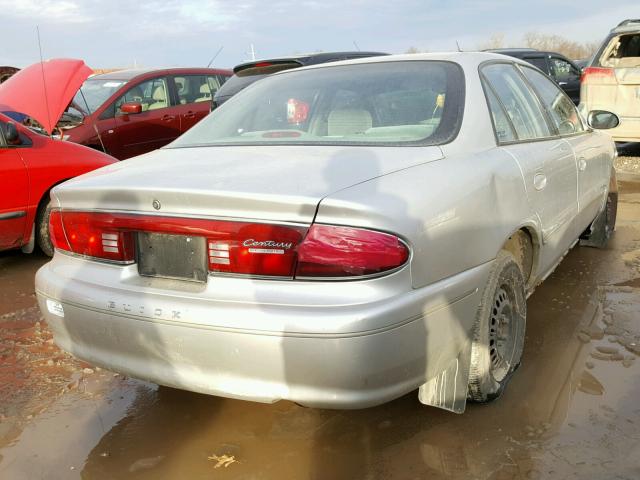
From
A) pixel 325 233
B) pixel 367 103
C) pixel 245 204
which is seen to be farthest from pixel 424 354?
pixel 367 103

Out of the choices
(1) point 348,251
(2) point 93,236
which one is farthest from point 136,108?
(1) point 348,251

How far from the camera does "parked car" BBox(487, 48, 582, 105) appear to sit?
11.2m

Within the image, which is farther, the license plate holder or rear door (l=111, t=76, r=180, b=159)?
rear door (l=111, t=76, r=180, b=159)

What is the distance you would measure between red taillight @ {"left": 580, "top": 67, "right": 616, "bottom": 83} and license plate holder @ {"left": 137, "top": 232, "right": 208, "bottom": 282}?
7368 mm

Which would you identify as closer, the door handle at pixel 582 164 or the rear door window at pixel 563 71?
the door handle at pixel 582 164

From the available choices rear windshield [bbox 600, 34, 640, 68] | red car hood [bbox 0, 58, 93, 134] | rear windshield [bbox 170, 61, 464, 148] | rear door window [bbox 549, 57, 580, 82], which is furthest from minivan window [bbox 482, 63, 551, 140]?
rear door window [bbox 549, 57, 580, 82]

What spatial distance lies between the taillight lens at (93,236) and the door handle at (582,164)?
2675 mm

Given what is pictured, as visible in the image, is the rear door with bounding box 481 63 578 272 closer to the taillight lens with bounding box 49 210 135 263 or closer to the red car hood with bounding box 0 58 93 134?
the taillight lens with bounding box 49 210 135 263

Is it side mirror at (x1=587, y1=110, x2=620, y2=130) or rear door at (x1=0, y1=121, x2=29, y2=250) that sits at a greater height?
side mirror at (x1=587, y1=110, x2=620, y2=130)

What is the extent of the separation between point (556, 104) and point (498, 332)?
187 cm

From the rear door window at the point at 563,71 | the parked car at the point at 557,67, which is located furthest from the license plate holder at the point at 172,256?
the rear door window at the point at 563,71

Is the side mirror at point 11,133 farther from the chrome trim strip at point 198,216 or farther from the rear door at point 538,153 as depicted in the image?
the rear door at point 538,153

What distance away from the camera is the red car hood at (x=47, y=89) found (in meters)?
5.05

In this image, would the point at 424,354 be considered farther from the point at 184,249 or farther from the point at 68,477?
the point at 68,477
